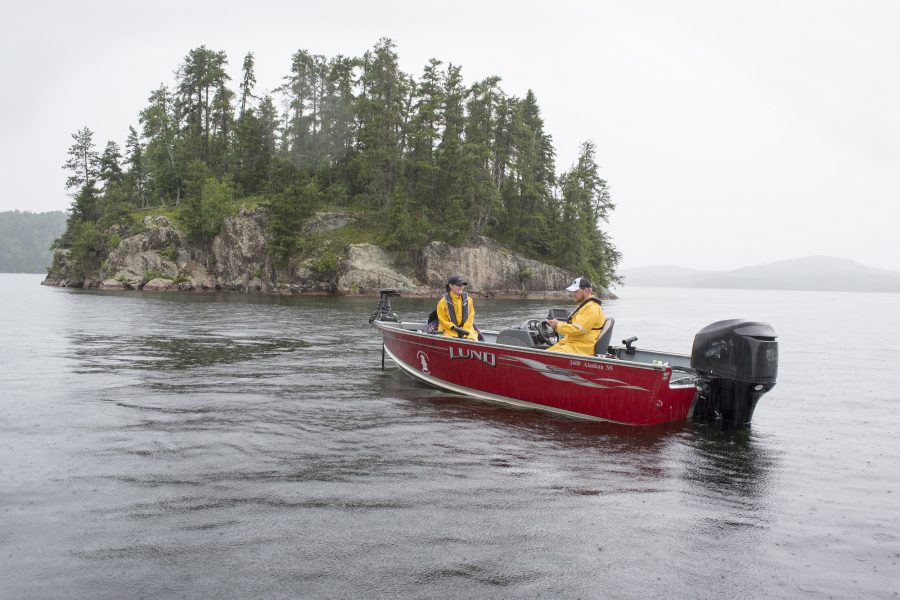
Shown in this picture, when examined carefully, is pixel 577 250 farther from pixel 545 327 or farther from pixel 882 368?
pixel 545 327

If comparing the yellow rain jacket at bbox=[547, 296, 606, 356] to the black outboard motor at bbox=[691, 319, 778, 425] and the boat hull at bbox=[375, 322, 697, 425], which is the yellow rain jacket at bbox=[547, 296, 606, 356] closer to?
the boat hull at bbox=[375, 322, 697, 425]

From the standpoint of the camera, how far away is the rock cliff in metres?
62.4

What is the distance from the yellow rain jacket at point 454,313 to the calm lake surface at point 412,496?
65.1 inches

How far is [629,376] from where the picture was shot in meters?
9.45

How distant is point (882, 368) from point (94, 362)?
→ 2406cm

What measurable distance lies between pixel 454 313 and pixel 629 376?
14.5 ft

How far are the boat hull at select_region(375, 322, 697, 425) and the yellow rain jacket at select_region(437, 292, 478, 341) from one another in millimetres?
440

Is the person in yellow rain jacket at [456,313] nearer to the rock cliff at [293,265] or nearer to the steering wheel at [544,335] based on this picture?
the steering wheel at [544,335]

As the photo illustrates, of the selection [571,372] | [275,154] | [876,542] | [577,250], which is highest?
[275,154]

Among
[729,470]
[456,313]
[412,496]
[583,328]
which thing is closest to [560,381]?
[583,328]

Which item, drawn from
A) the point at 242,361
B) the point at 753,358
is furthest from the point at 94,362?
the point at 753,358

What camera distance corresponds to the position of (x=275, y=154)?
77.1m

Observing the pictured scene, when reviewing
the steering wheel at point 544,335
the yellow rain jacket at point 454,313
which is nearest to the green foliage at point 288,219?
the yellow rain jacket at point 454,313

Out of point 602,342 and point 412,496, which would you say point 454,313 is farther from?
point 412,496
